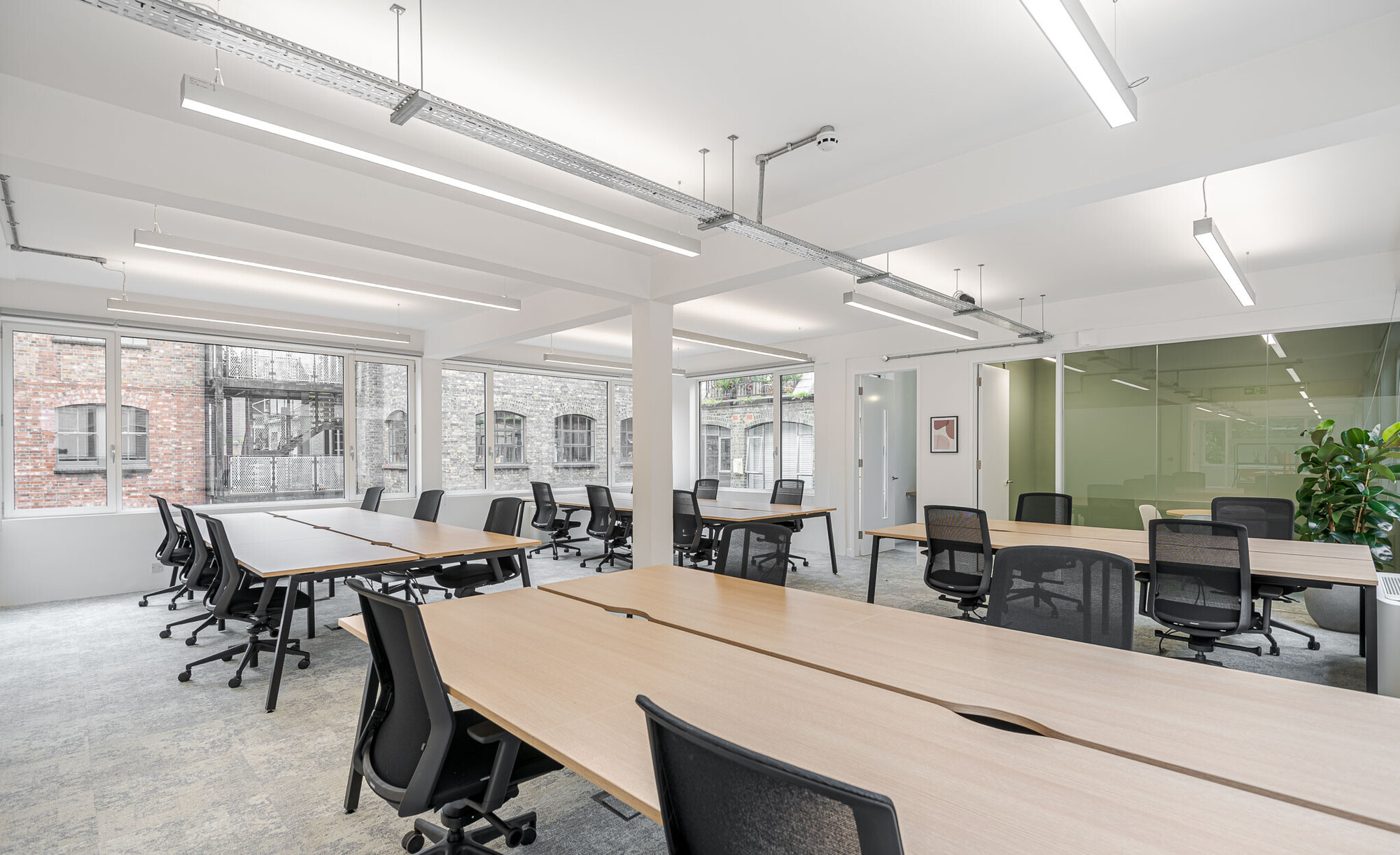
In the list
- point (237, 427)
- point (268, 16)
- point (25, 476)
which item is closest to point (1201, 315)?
point (268, 16)

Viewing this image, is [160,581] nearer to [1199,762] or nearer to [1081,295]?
[1199,762]

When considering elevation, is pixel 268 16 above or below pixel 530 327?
above

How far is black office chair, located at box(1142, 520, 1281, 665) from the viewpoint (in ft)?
10.9

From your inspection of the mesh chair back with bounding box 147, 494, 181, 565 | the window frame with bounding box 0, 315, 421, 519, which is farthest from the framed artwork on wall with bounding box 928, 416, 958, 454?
the mesh chair back with bounding box 147, 494, 181, 565

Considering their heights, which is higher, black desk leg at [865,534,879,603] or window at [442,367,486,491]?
window at [442,367,486,491]

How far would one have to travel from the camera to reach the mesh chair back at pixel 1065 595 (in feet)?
7.39

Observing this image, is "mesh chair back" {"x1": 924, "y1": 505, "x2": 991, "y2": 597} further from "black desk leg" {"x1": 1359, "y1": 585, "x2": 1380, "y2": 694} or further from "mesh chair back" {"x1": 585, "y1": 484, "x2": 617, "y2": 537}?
"mesh chair back" {"x1": 585, "y1": 484, "x2": 617, "y2": 537}

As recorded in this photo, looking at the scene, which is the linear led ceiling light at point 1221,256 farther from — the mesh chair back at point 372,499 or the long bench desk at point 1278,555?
the mesh chair back at point 372,499

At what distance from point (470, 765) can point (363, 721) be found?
2.03 ft

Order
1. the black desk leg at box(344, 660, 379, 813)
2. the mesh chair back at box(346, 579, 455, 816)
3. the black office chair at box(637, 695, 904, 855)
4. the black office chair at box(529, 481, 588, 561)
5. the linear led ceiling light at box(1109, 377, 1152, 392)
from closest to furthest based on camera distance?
1. the black office chair at box(637, 695, 904, 855)
2. the mesh chair back at box(346, 579, 455, 816)
3. the black desk leg at box(344, 660, 379, 813)
4. the linear led ceiling light at box(1109, 377, 1152, 392)
5. the black office chair at box(529, 481, 588, 561)

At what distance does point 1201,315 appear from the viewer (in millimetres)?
5996

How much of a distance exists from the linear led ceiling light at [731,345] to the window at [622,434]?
9.90 ft

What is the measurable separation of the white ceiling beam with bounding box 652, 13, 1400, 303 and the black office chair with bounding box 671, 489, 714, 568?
117 inches

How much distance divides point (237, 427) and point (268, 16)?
6.24 m
